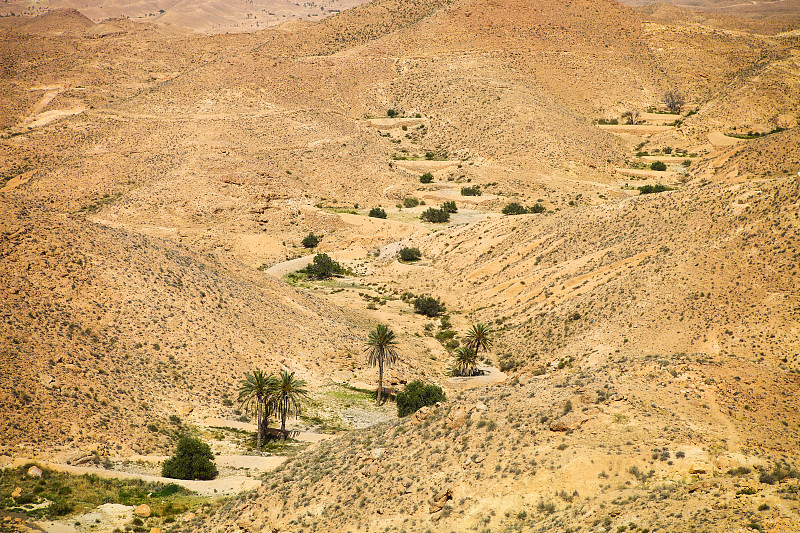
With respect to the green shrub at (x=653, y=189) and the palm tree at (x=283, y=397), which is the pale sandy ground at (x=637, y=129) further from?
the palm tree at (x=283, y=397)

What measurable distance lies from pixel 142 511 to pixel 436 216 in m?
50.9

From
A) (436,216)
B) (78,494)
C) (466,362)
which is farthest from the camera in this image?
(436,216)

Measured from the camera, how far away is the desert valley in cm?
2134

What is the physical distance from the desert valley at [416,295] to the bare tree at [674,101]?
0.41 m

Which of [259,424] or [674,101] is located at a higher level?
[674,101]

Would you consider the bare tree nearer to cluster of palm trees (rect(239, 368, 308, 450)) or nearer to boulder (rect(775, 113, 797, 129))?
boulder (rect(775, 113, 797, 129))

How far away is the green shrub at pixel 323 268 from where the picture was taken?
6362 centimetres

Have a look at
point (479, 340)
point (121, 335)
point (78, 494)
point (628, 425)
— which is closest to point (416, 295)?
point (479, 340)

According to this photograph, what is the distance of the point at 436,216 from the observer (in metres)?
72.8

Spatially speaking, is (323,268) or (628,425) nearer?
(628,425)

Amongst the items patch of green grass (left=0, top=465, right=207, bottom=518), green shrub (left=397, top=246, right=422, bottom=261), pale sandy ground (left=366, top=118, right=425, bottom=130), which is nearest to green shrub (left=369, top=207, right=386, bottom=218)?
green shrub (left=397, top=246, right=422, bottom=261)

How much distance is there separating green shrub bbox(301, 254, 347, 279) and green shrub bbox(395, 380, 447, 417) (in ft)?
88.5

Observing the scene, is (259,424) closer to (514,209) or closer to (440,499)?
(440,499)

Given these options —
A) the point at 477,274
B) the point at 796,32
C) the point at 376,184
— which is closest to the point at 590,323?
the point at 477,274
